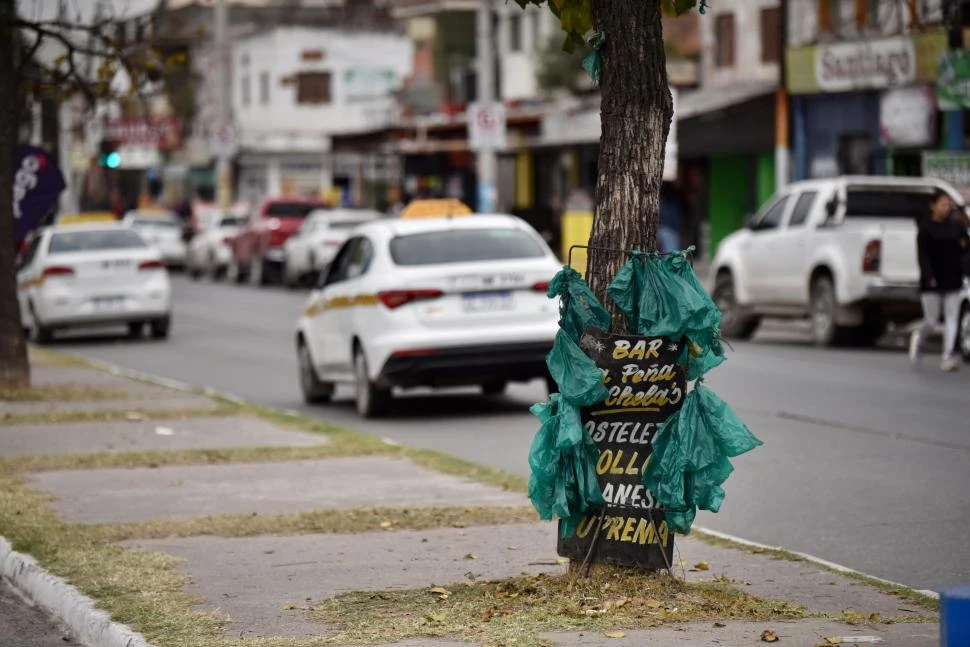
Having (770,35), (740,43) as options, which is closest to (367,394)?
(770,35)

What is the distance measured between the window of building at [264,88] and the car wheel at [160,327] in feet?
158

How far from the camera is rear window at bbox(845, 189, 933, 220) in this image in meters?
24.4

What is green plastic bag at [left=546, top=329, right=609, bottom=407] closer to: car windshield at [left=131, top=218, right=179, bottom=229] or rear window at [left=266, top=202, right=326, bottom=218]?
rear window at [left=266, top=202, right=326, bottom=218]

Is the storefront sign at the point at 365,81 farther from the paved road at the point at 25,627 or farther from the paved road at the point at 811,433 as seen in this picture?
the paved road at the point at 25,627

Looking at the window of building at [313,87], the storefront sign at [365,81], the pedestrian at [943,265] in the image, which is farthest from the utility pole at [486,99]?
the window of building at [313,87]

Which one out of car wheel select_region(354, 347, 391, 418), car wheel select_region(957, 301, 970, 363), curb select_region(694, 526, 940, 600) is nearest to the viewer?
curb select_region(694, 526, 940, 600)

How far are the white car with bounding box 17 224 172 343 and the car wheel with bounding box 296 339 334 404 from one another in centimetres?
1005

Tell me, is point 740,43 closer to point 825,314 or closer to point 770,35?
point 770,35

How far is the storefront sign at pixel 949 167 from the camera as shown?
29.8 meters

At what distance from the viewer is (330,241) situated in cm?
4056

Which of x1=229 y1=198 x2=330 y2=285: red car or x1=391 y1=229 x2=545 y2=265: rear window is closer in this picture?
x1=391 y1=229 x2=545 y2=265: rear window

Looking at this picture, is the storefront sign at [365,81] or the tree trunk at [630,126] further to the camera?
the storefront sign at [365,81]

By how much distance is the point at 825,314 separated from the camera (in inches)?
968

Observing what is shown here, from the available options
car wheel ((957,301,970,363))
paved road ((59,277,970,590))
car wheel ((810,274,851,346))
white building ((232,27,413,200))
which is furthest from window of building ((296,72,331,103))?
car wheel ((957,301,970,363))
